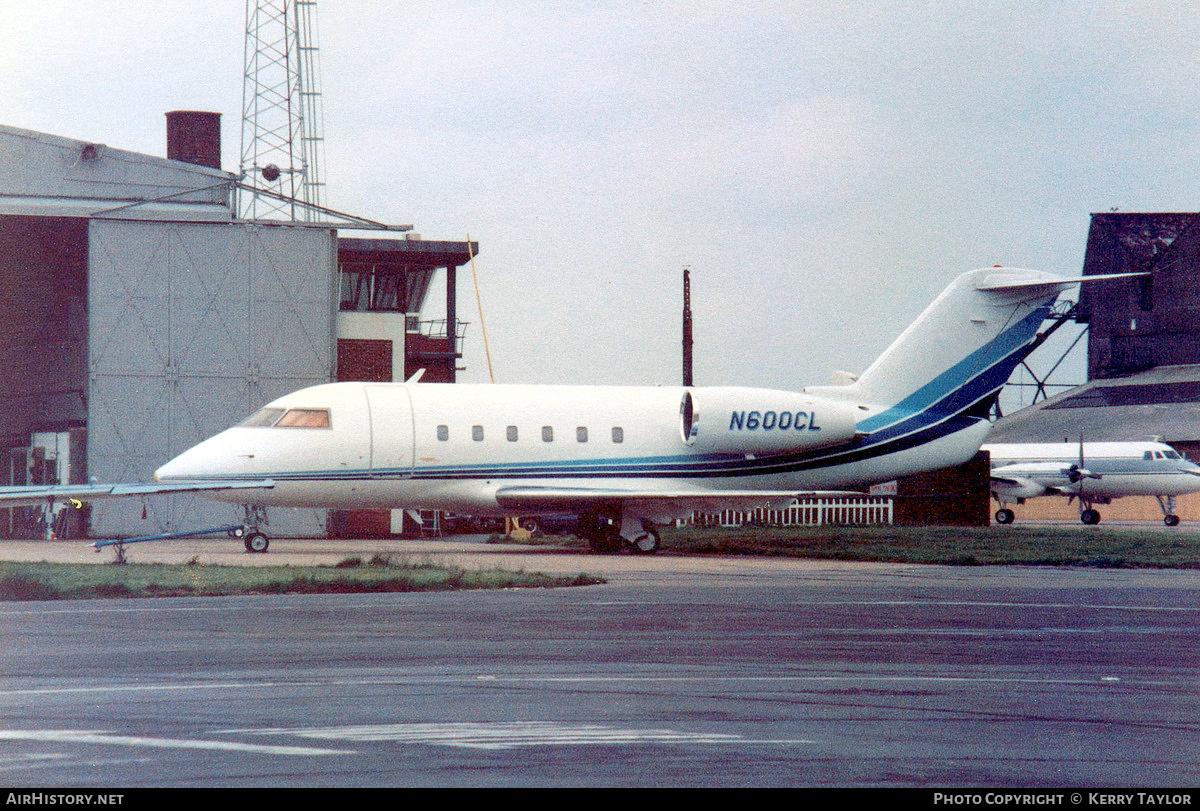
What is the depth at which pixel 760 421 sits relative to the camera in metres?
26.8

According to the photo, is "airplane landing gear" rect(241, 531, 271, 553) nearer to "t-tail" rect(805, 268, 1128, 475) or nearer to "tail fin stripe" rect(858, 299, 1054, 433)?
"t-tail" rect(805, 268, 1128, 475)

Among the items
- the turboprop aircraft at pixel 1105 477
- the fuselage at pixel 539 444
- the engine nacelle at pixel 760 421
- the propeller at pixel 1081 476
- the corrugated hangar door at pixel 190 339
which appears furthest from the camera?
the turboprop aircraft at pixel 1105 477

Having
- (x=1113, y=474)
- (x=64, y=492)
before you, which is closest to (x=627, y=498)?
(x=64, y=492)

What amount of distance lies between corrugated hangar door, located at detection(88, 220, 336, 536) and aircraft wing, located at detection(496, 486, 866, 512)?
31.2 ft

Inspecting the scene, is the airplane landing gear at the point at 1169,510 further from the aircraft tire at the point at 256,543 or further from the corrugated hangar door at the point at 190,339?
the aircraft tire at the point at 256,543

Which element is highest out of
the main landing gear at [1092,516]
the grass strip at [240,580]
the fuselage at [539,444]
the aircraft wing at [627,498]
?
the fuselage at [539,444]

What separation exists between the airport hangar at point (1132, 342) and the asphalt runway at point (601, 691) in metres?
54.3

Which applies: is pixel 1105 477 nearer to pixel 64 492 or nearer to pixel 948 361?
pixel 948 361

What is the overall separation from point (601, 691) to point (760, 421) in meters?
18.9

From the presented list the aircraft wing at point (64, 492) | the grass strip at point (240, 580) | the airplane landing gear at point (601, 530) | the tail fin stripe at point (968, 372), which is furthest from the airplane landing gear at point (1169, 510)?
the aircraft wing at point (64, 492)

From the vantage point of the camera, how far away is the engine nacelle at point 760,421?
26.5 metres

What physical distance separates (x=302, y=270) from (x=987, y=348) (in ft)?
53.2

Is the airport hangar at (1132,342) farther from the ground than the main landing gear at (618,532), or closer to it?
farther from the ground
